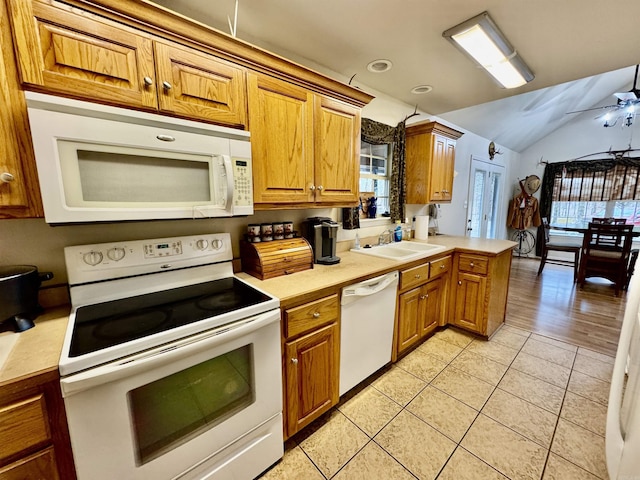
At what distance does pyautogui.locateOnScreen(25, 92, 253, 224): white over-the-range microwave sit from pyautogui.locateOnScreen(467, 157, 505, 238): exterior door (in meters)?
4.30

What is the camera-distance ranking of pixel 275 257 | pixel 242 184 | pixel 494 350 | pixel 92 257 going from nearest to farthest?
pixel 92 257
pixel 242 184
pixel 275 257
pixel 494 350

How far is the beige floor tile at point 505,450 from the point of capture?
1.37m

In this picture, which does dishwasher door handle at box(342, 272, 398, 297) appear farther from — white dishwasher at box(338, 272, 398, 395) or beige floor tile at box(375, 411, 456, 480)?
beige floor tile at box(375, 411, 456, 480)

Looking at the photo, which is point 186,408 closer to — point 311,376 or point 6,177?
point 311,376

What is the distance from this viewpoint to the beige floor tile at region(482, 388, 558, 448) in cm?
157

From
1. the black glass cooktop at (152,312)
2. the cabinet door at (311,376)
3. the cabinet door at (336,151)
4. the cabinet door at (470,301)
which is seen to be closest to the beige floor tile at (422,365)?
the cabinet door at (470,301)

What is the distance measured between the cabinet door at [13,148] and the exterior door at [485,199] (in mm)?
4923

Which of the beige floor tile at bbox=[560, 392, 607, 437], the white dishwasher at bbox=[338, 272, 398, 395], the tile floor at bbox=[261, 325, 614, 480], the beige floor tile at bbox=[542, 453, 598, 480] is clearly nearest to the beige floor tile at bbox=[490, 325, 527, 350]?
the tile floor at bbox=[261, 325, 614, 480]

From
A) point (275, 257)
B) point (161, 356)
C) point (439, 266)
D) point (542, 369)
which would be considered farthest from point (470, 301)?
point (161, 356)

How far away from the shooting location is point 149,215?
1112 millimetres

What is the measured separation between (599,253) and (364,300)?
4.44 m

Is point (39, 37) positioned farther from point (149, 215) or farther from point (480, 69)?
point (480, 69)

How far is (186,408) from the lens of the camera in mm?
1073

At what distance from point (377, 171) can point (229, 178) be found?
1.95 meters
